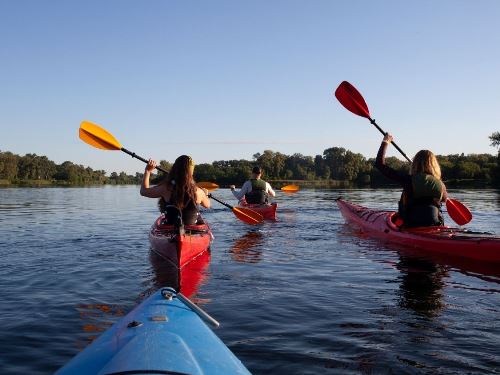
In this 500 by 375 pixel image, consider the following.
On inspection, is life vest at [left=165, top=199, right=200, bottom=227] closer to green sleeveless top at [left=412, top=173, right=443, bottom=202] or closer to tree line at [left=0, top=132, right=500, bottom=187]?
green sleeveless top at [left=412, top=173, right=443, bottom=202]

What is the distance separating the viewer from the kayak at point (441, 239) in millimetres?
7393

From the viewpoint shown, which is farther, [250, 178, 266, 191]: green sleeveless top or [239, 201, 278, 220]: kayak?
[250, 178, 266, 191]: green sleeveless top

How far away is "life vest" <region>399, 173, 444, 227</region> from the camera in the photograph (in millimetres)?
8234

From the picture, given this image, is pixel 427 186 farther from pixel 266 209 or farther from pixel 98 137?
pixel 266 209

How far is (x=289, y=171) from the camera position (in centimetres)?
10062

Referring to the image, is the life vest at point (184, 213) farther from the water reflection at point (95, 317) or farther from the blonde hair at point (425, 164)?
the blonde hair at point (425, 164)

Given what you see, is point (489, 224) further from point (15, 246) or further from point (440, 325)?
point (15, 246)

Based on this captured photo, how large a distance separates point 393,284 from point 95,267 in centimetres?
448

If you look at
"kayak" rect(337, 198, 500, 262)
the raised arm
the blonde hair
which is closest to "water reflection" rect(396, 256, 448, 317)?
"kayak" rect(337, 198, 500, 262)

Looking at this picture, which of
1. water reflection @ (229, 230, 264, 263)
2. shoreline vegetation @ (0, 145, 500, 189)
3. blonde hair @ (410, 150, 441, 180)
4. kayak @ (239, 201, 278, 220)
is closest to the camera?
water reflection @ (229, 230, 264, 263)

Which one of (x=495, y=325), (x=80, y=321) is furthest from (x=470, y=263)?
(x=80, y=321)

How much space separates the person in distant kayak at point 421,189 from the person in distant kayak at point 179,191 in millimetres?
3582

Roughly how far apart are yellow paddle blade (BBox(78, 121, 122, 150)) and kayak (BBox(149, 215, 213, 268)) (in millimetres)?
1929

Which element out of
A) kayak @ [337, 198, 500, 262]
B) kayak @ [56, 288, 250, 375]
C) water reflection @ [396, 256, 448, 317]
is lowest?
water reflection @ [396, 256, 448, 317]
